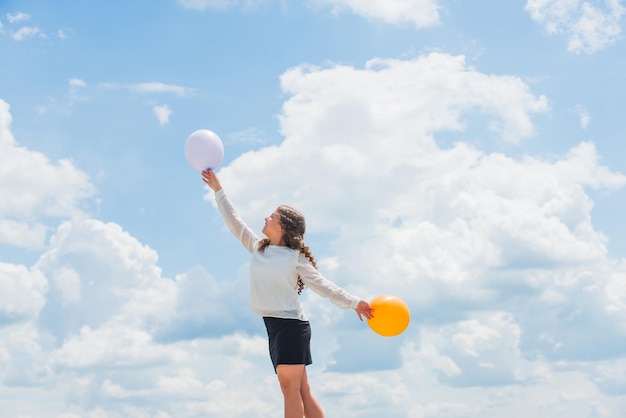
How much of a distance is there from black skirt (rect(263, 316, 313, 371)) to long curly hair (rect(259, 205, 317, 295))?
0.49m

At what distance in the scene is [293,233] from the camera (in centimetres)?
856

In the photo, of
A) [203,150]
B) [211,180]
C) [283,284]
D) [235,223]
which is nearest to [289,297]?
[283,284]

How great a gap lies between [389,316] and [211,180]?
2985 millimetres

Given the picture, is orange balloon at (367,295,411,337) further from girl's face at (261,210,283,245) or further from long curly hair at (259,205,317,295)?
girl's face at (261,210,283,245)

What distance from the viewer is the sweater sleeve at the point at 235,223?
8938 mm

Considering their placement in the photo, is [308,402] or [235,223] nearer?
[308,402]

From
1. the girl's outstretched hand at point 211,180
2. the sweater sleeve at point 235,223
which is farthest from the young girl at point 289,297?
the girl's outstretched hand at point 211,180

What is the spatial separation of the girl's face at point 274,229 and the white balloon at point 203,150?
151 cm

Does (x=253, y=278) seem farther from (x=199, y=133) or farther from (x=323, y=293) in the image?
(x=199, y=133)

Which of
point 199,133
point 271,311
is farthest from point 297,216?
point 199,133

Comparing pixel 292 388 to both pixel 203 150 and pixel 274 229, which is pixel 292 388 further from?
pixel 203 150

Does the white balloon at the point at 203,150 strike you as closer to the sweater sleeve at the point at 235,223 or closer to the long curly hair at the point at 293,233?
the sweater sleeve at the point at 235,223

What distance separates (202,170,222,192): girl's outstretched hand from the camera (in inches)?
371

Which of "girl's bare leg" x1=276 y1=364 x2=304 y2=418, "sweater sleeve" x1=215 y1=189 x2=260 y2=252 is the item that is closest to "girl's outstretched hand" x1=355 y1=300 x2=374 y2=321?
"girl's bare leg" x1=276 y1=364 x2=304 y2=418
